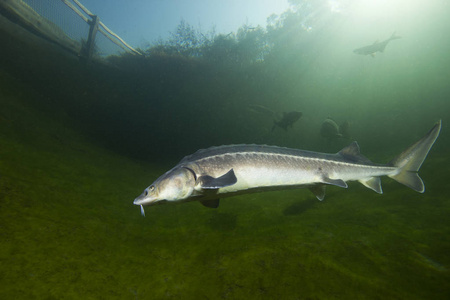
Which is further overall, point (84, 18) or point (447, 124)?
point (84, 18)

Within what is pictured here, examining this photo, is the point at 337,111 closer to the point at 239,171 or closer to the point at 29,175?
the point at 239,171

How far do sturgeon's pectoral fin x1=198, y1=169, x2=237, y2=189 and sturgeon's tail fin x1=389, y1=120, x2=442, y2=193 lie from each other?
9.71ft

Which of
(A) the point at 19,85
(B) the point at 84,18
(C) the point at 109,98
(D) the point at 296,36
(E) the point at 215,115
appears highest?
(D) the point at 296,36

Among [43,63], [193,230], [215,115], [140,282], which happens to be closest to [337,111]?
[215,115]

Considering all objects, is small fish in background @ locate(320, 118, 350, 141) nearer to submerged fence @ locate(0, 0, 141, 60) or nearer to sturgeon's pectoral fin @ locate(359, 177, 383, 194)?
sturgeon's pectoral fin @ locate(359, 177, 383, 194)

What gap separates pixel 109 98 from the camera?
10.3 metres

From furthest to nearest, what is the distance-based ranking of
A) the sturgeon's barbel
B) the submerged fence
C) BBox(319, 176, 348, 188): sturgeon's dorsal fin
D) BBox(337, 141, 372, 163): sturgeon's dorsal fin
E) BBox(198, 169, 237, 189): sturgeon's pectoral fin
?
1. the submerged fence
2. BBox(337, 141, 372, 163): sturgeon's dorsal fin
3. BBox(319, 176, 348, 188): sturgeon's dorsal fin
4. the sturgeon's barbel
5. BBox(198, 169, 237, 189): sturgeon's pectoral fin

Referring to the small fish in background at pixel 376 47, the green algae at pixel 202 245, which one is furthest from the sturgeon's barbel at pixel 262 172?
the small fish in background at pixel 376 47

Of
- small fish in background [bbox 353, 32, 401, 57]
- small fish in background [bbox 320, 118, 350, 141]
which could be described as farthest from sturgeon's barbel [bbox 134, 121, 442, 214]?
small fish in background [bbox 353, 32, 401, 57]

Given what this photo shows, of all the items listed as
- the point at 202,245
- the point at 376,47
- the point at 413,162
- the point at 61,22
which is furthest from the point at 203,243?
the point at 61,22

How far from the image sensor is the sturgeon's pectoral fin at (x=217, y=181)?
6.77 feet

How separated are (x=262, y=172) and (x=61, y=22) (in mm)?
13087

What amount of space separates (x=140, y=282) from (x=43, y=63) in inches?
429

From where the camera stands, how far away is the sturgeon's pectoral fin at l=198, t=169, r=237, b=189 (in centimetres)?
206
